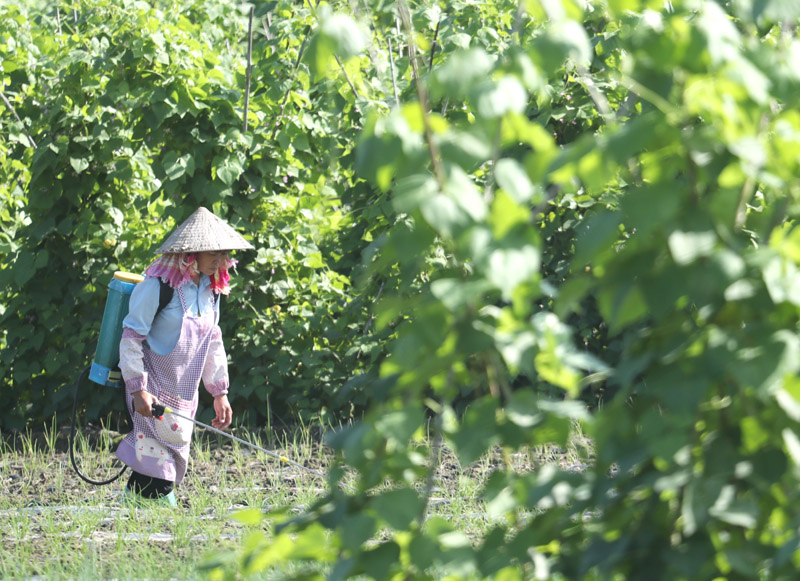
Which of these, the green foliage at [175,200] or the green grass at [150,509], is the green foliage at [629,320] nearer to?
the green grass at [150,509]

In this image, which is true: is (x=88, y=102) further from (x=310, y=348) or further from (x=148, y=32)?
(x=310, y=348)

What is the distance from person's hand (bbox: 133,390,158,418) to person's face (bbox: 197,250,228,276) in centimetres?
56

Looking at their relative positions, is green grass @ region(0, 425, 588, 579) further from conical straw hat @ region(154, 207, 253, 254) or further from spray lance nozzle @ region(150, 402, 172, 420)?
conical straw hat @ region(154, 207, 253, 254)

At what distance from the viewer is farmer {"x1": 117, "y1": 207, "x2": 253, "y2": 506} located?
405 cm

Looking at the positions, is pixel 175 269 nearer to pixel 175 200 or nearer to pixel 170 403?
pixel 170 403

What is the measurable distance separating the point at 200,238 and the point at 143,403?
707 millimetres

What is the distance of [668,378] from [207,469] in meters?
3.74

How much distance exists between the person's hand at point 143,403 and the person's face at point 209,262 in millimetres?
559

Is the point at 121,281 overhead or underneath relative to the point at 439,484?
overhead

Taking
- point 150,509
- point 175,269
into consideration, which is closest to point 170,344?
point 175,269

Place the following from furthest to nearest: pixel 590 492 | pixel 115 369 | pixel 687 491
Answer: pixel 115 369 < pixel 590 492 < pixel 687 491

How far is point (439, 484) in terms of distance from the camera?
4.28m

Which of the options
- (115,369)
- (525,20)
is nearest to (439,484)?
(115,369)

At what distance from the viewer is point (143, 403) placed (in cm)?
402
